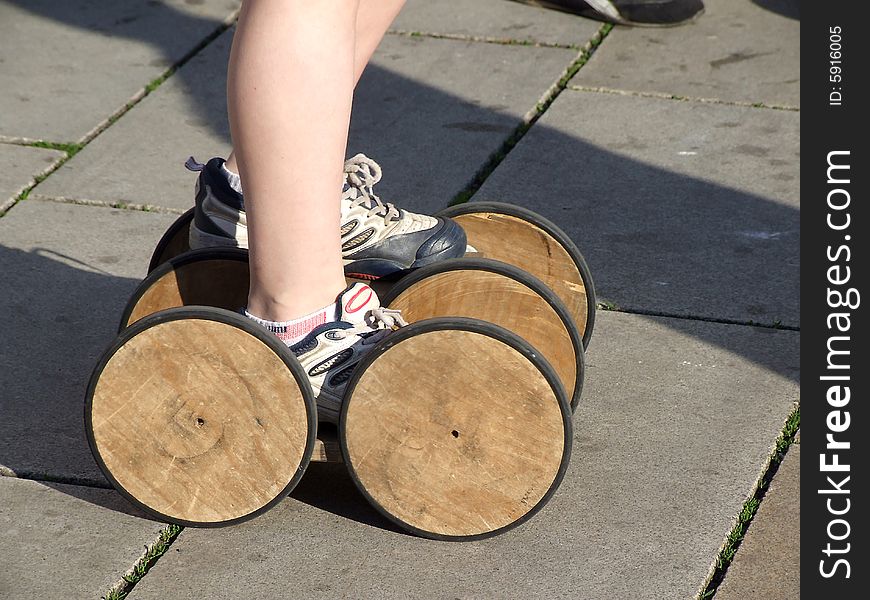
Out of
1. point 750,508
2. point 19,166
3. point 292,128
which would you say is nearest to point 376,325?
point 292,128

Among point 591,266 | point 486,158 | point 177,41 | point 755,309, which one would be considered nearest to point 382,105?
point 486,158

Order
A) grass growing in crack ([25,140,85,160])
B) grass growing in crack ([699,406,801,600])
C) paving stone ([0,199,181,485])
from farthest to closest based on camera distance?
grass growing in crack ([25,140,85,160])
paving stone ([0,199,181,485])
grass growing in crack ([699,406,801,600])

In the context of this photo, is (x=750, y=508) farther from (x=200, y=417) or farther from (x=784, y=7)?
(x=784, y=7)

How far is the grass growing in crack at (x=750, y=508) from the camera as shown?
229cm

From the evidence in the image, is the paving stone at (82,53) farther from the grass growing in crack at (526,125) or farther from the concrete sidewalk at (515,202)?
the grass growing in crack at (526,125)

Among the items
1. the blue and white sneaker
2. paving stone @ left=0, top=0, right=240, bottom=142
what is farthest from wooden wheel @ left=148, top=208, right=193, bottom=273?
paving stone @ left=0, top=0, right=240, bottom=142

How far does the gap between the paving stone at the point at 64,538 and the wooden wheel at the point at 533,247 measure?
3.10 ft

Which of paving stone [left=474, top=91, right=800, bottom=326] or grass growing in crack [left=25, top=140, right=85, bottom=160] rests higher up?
grass growing in crack [left=25, top=140, right=85, bottom=160]

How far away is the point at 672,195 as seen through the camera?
382 centimetres

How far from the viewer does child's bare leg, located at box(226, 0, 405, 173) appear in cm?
268

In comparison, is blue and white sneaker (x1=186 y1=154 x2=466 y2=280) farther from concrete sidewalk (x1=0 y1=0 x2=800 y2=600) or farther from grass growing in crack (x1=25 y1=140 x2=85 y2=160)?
grass growing in crack (x1=25 y1=140 x2=85 y2=160)

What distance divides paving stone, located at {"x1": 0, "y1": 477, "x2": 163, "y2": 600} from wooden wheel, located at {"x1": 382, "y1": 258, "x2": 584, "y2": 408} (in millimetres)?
671
